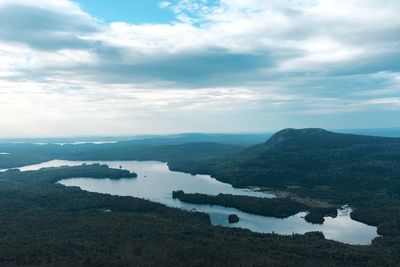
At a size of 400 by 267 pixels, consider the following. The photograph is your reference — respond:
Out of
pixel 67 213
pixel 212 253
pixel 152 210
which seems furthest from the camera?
pixel 152 210

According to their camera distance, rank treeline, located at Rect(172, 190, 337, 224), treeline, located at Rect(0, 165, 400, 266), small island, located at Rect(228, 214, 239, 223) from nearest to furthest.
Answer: treeline, located at Rect(0, 165, 400, 266)
small island, located at Rect(228, 214, 239, 223)
treeline, located at Rect(172, 190, 337, 224)

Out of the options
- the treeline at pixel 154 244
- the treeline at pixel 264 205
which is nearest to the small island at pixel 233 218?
the treeline at pixel 154 244

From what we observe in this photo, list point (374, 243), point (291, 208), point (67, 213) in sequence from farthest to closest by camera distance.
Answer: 1. point (291, 208)
2. point (67, 213)
3. point (374, 243)

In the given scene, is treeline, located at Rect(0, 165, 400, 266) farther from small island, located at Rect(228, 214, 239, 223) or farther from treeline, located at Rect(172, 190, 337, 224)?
treeline, located at Rect(172, 190, 337, 224)

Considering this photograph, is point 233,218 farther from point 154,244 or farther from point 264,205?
point 154,244

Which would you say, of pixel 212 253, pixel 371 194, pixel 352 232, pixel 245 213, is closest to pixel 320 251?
pixel 212 253

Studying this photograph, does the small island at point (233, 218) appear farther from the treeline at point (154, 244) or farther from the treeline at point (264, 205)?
the treeline at point (264, 205)

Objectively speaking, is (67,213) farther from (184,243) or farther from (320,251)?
(320,251)

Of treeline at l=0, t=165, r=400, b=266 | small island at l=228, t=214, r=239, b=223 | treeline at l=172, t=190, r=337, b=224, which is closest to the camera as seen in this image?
treeline at l=0, t=165, r=400, b=266

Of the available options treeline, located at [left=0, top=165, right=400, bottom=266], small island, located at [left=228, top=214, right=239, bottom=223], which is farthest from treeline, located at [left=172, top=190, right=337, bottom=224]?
treeline, located at [left=0, top=165, right=400, bottom=266]
